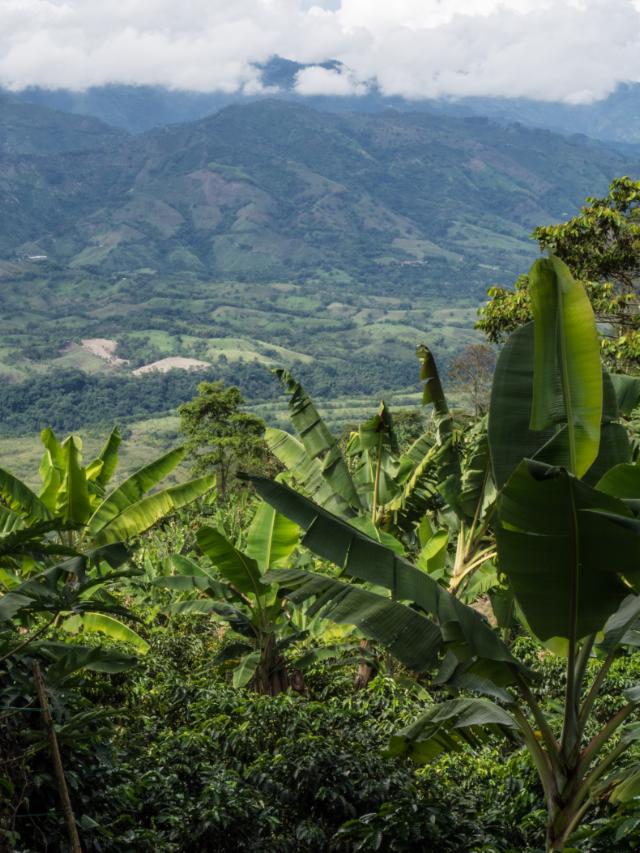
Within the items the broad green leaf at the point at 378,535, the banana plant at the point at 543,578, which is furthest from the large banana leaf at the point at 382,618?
the broad green leaf at the point at 378,535

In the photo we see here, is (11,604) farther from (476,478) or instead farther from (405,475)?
(405,475)

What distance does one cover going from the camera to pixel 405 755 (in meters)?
4.93

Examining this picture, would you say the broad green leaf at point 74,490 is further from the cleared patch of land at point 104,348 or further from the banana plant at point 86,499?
the cleared patch of land at point 104,348

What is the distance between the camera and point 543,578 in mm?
3709

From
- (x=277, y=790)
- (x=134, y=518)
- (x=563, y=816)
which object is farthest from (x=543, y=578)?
(x=134, y=518)

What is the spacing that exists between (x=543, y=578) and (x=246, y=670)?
4.38 meters

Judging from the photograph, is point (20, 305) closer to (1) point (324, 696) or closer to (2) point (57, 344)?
(2) point (57, 344)

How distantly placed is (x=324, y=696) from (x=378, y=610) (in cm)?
398

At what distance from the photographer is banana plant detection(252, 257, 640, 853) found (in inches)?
144

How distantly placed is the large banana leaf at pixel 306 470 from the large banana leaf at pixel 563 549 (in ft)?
15.1

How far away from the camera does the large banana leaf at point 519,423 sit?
4.54 m

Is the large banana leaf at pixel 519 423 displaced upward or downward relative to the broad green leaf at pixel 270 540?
upward

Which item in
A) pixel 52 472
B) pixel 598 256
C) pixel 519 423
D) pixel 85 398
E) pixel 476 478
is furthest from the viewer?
pixel 85 398

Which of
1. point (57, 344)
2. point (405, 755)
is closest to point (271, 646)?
point (405, 755)
